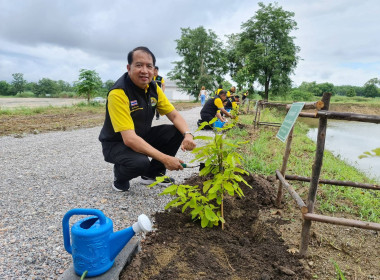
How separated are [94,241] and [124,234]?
0.20 meters

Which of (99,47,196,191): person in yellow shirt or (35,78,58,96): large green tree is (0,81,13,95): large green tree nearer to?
(35,78,58,96): large green tree

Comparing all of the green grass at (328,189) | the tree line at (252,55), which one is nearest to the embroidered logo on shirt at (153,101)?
the green grass at (328,189)

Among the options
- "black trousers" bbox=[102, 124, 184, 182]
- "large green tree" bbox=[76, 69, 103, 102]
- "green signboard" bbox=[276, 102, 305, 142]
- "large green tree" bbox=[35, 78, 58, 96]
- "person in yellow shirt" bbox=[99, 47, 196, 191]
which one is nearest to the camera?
"green signboard" bbox=[276, 102, 305, 142]

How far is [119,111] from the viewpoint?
2576 millimetres

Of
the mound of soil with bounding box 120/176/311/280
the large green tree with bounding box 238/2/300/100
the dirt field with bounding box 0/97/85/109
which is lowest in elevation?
the mound of soil with bounding box 120/176/311/280

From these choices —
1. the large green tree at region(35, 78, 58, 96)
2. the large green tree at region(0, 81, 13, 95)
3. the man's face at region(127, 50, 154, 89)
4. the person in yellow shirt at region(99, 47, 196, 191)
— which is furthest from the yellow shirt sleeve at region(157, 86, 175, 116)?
the large green tree at region(0, 81, 13, 95)

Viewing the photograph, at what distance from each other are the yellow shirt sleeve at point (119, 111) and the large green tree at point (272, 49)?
98.0 feet

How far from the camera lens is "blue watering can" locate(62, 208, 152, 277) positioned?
4.66 ft

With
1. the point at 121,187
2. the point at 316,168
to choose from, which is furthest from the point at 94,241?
the point at 121,187

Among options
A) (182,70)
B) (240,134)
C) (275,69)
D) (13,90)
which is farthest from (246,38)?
(13,90)

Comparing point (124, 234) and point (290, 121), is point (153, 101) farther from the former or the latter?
point (124, 234)

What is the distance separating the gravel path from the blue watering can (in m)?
0.42

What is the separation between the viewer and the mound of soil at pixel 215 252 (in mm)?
1724

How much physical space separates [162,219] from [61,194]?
1.41 metres
